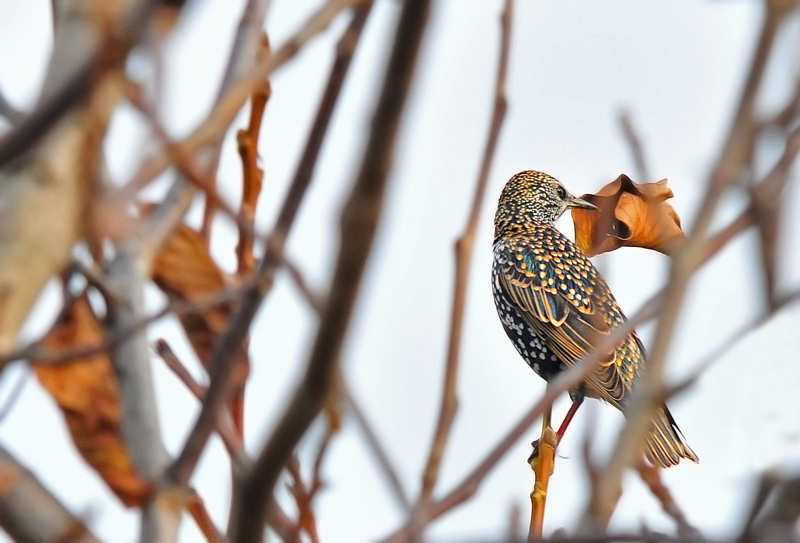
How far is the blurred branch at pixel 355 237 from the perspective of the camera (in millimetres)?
1401

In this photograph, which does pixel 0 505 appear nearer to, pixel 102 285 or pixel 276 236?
pixel 102 285

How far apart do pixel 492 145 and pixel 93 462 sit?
39.5 inches

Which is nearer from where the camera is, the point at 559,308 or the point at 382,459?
the point at 382,459

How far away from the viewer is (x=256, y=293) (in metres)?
1.64

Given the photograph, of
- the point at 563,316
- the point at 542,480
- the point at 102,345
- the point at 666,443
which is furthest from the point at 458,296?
the point at 563,316

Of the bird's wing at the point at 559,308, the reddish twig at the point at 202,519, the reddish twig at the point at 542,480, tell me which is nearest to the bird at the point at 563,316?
the bird's wing at the point at 559,308

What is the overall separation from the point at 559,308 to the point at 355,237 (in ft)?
17.4

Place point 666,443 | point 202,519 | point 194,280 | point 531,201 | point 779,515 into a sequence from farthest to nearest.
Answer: point 531,201 → point 666,443 → point 194,280 → point 202,519 → point 779,515

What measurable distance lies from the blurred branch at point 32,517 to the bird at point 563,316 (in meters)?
3.82

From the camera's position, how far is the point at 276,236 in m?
1.61

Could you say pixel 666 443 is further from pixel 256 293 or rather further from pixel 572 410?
pixel 256 293

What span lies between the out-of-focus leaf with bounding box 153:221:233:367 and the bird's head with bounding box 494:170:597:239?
515 centimetres

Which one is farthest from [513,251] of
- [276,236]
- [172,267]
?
[276,236]

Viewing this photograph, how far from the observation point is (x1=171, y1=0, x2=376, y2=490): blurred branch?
4.99 ft
